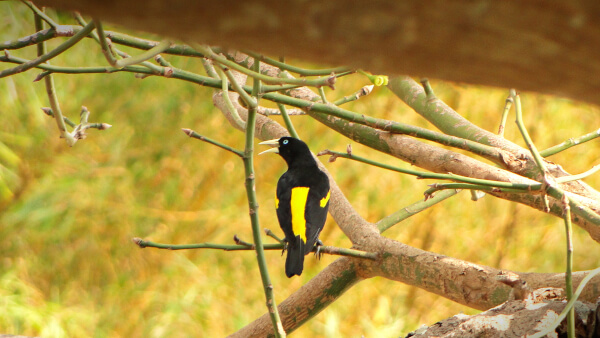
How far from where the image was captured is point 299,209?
1362 mm

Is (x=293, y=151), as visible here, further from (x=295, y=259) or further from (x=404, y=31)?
(x=404, y=31)

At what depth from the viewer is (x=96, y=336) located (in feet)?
7.27

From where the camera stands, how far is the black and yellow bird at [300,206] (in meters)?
1.28

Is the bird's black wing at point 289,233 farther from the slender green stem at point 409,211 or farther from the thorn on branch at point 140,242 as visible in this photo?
the thorn on branch at point 140,242

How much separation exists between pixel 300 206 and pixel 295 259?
15 centimetres

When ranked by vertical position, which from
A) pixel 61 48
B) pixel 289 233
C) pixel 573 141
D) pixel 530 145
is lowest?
pixel 530 145

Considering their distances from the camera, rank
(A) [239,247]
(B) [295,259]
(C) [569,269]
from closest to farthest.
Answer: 1. (C) [569,269]
2. (A) [239,247]
3. (B) [295,259]

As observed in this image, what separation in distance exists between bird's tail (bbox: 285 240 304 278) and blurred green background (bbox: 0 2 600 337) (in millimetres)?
918

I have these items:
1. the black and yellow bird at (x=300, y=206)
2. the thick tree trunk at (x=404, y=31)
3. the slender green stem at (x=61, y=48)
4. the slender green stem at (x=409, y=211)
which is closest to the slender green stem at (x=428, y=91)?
the slender green stem at (x=409, y=211)

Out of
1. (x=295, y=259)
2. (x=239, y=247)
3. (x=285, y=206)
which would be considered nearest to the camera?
(x=239, y=247)

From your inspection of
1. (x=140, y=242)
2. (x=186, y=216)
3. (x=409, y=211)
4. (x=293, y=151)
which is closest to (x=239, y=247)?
(x=140, y=242)

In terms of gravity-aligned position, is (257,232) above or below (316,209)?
below

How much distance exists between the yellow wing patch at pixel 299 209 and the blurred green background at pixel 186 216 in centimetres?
85

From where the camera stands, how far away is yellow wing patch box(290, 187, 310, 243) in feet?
4.30
